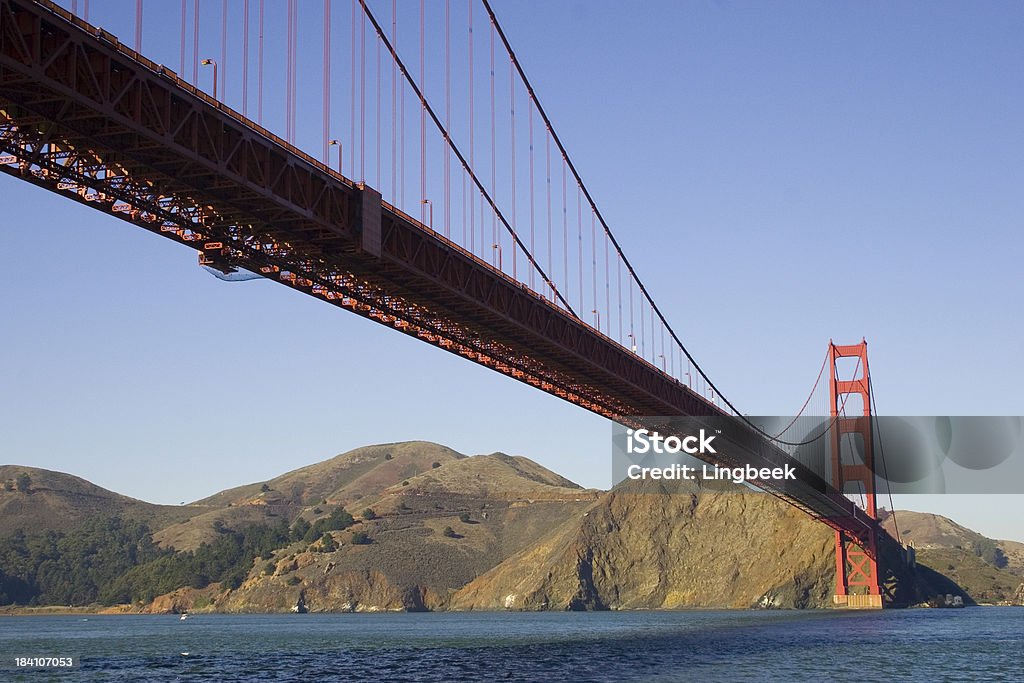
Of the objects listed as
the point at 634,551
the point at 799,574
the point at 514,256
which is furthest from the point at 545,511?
the point at 514,256

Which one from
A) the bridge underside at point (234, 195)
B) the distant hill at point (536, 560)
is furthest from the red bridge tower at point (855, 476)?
the bridge underside at point (234, 195)

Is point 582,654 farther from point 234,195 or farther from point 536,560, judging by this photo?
point 536,560

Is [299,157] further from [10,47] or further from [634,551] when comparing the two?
[634,551]

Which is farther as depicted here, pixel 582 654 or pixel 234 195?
pixel 582 654

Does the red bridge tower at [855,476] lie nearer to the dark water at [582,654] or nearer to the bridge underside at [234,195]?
the dark water at [582,654]

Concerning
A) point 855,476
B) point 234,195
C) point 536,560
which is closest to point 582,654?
point 234,195

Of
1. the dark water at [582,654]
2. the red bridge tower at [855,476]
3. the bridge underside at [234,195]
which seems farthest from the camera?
the red bridge tower at [855,476]
